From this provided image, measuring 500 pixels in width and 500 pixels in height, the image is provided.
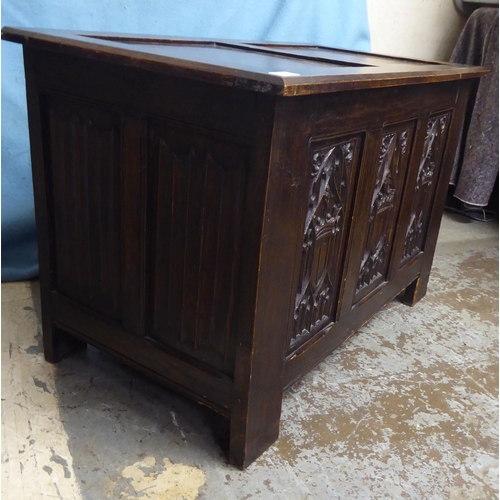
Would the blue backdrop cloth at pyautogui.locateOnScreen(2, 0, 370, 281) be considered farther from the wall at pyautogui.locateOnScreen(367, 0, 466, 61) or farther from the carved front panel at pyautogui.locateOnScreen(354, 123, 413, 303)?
the carved front panel at pyautogui.locateOnScreen(354, 123, 413, 303)

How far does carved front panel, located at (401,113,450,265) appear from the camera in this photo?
5.21 feet

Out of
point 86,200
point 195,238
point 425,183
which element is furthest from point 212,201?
point 425,183

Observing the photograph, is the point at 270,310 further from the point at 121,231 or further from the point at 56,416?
the point at 56,416

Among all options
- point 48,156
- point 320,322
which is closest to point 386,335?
point 320,322

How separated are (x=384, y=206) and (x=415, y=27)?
67.6 inches

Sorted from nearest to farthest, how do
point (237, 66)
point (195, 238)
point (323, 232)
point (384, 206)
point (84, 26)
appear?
point (237, 66), point (195, 238), point (323, 232), point (384, 206), point (84, 26)

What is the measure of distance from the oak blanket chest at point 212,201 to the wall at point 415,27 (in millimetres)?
1317

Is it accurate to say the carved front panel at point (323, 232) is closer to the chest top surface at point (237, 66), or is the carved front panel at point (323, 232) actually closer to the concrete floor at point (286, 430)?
the chest top surface at point (237, 66)

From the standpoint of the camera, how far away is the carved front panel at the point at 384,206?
1.34 meters

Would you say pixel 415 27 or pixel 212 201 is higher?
pixel 415 27

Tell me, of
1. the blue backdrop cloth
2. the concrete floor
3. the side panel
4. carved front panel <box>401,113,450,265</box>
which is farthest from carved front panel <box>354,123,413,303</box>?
the blue backdrop cloth

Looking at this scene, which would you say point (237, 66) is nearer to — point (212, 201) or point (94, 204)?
point (212, 201)

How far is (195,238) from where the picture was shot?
40.8 inches

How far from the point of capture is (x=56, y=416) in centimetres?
122
